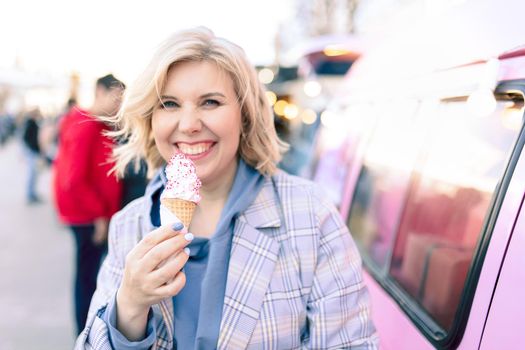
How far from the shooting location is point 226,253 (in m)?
1.53

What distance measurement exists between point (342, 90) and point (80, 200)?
249cm

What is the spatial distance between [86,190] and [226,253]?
2156 mm

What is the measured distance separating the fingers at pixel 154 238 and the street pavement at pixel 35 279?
3.16m

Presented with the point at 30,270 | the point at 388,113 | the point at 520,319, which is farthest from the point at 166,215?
the point at 30,270

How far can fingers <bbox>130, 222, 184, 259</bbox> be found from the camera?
1257mm

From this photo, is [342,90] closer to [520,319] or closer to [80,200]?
[80,200]

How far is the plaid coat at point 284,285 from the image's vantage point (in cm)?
143

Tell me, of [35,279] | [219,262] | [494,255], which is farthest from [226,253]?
[35,279]

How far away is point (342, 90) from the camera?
4320 mm

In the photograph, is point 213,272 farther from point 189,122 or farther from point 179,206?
point 189,122

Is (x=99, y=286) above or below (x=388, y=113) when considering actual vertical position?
below

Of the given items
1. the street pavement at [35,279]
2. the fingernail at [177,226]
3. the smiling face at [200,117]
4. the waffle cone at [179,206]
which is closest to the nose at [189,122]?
the smiling face at [200,117]

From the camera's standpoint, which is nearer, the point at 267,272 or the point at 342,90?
the point at 267,272

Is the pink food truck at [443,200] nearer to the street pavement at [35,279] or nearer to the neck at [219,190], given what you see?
the neck at [219,190]
